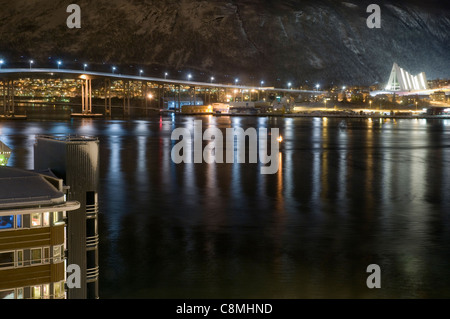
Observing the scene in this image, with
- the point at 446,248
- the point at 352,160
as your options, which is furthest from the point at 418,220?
the point at 352,160

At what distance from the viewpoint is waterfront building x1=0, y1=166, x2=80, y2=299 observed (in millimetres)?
7387

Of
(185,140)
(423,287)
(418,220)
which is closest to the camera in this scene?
(423,287)

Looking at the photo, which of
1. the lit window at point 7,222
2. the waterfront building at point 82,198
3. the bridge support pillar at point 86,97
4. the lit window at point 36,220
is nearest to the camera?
the lit window at point 7,222

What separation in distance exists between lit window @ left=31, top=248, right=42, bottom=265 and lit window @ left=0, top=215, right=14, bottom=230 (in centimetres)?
37

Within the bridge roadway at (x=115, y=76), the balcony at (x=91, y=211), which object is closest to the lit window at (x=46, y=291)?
the balcony at (x=91, y=211)

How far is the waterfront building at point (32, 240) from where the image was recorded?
739cm

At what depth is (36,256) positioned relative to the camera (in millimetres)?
7629

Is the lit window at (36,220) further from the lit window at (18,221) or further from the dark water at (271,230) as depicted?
the dark water at (271,230)

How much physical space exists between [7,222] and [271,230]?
21.4 feet

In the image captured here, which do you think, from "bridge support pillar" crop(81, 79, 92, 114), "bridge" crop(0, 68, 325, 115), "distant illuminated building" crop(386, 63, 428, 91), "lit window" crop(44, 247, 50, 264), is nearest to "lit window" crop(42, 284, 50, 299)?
"lit window" crop(44, 247, 50, 264)

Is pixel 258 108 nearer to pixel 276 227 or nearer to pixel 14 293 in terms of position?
pixel 276 227

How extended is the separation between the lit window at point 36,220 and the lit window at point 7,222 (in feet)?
0.73

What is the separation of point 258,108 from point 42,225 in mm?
81371
